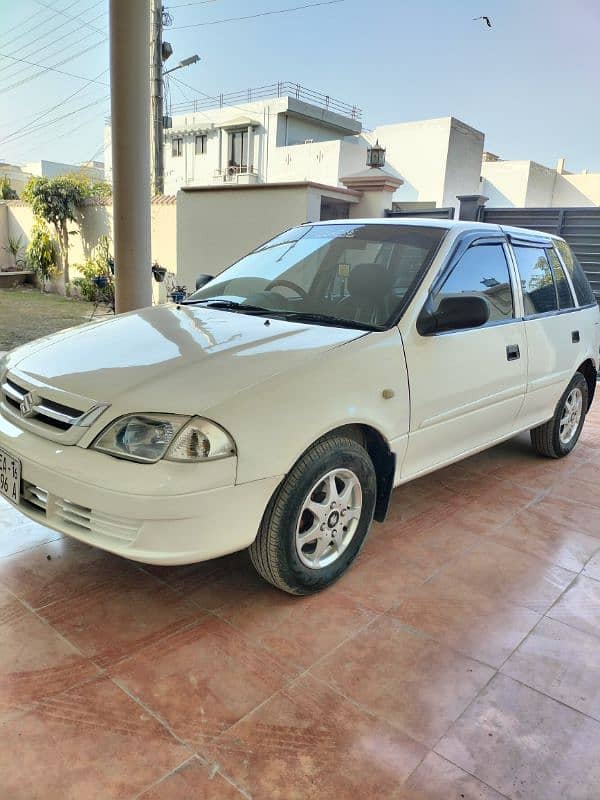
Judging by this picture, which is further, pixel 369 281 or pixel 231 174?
pixel 231 174

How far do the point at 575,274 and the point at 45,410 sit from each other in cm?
386

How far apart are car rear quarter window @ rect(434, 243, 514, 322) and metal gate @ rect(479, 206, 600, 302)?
490 cm

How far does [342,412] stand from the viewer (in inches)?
95.1

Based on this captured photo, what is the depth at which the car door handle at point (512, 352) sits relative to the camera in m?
3.44

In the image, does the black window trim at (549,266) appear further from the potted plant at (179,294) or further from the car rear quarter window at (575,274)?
the potted plant at (179,294)

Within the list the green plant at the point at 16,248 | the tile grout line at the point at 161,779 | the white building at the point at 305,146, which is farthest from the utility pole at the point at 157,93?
the tile grout line at the point at 161,779

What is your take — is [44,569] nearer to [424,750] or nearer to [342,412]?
[342,412]

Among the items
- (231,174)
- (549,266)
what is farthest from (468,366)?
(231,174)

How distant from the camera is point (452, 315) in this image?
9.18 feet

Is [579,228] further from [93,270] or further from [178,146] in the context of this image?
[178,146]

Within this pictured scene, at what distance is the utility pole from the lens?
1478 cm

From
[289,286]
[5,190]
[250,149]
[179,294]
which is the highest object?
[250,149]

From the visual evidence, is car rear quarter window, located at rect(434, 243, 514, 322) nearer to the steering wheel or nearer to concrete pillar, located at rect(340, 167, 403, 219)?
the steering wheel

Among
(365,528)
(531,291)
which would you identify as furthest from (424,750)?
(531,291)
